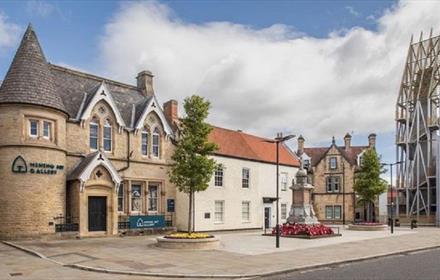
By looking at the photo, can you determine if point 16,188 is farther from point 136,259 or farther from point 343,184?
point 343,184

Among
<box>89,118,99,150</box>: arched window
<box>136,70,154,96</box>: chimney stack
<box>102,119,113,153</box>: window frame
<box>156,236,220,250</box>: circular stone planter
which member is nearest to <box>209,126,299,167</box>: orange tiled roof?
<box>136,70,154,96</box>: chimney stack

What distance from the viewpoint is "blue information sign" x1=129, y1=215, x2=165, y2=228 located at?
32.1 meters

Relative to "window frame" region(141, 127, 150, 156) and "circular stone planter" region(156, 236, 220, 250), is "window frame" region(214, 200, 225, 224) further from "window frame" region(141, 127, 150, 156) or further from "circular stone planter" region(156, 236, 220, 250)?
"circular stone planter" region(156, 236, 220, 250)

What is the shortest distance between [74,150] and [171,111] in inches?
402

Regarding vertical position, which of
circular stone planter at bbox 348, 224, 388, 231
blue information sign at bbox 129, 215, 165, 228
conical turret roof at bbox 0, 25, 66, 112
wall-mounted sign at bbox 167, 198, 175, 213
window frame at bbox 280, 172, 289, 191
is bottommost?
circular stone planter at bbox 348, 224, 388, 231

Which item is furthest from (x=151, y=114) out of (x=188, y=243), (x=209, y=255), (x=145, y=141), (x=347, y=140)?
(x=347, y=140)

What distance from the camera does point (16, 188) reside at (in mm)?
26172

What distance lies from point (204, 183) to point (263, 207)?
17685 millimetres

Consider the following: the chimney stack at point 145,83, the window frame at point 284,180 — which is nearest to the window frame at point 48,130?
the chimney stack at point 145,83

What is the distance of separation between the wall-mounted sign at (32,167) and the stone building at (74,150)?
0.17ft

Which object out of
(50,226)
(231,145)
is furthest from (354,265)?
(231,145)

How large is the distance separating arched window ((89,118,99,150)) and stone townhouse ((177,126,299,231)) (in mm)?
8162

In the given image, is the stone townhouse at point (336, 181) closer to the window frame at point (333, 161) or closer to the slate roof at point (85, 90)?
the window frame at point (333, 161)

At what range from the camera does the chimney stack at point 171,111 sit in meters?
37.8
